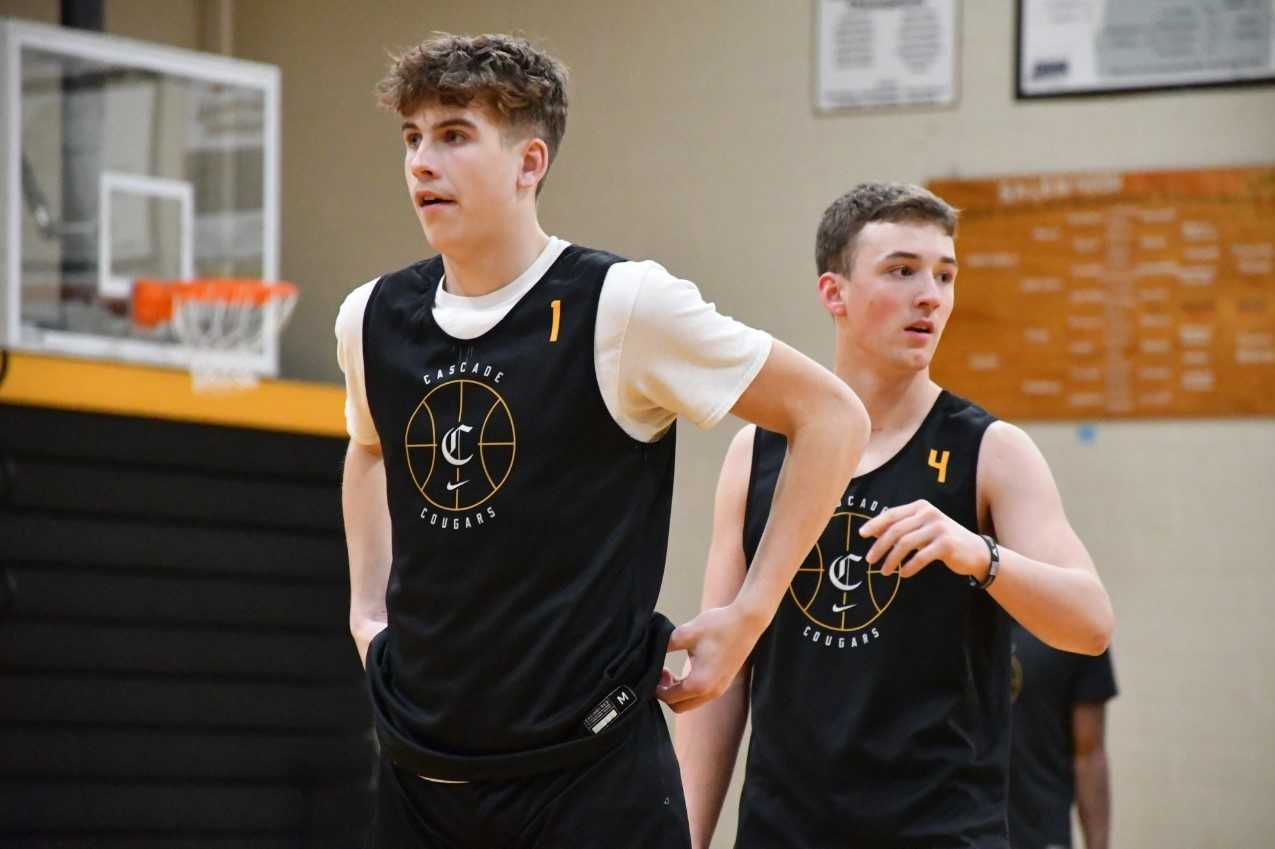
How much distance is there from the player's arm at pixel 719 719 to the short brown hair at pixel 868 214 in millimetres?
410

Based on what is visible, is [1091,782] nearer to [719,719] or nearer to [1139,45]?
[719,719]

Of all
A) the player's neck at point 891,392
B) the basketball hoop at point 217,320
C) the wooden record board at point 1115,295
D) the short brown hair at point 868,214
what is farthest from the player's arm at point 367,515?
the wooden record board at point 1115,295

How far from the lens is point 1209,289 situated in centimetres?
727

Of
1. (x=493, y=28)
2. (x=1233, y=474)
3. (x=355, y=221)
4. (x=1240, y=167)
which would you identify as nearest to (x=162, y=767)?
(x=355, y=221)

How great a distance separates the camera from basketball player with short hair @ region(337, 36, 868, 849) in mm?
2297

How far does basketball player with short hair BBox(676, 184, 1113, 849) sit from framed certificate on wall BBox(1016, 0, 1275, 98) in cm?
452

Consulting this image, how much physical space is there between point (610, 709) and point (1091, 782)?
12.1ft

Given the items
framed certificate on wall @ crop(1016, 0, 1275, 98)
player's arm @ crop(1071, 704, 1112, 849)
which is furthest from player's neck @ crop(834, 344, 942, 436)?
framed certificate on wall @ crop(1016, 0, 1275, 98)

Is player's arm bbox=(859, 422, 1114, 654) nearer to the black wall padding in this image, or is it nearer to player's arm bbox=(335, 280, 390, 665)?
player's arm bbox=(335, 280, 390, 665)

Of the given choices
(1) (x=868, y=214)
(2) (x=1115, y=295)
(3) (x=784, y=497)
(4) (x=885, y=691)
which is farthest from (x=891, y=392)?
(2) (x=1115, y=295)

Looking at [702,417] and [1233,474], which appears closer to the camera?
[702,417]

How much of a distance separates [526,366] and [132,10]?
724 centimetres

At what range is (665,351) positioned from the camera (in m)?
2.35

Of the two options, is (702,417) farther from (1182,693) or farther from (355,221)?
(355,221)
